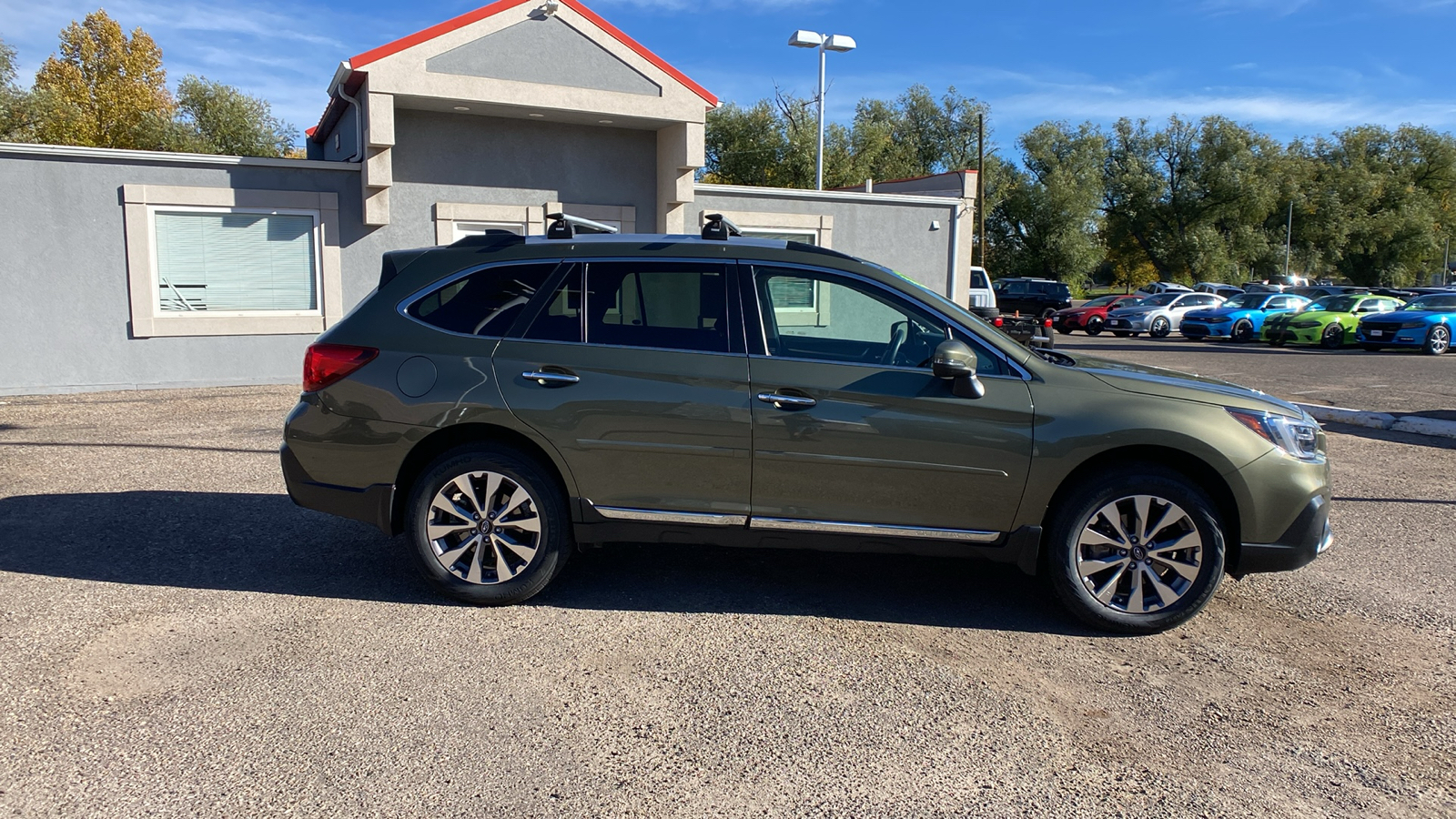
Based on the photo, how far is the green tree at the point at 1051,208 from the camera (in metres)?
52.1

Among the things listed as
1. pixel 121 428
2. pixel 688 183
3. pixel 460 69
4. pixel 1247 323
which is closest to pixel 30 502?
pixel 121 428

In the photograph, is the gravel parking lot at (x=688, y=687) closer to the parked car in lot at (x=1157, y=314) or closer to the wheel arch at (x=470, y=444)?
the wheel arch at (x=470, y=444)

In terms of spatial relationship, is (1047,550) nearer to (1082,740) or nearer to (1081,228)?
(1082,740)

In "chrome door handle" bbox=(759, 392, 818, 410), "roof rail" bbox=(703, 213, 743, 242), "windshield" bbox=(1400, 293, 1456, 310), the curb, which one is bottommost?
the curb

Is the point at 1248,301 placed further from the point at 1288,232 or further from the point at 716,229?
the point at 716,229

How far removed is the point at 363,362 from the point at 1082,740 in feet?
11.6

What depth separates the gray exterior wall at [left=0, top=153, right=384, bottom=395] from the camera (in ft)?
39.1

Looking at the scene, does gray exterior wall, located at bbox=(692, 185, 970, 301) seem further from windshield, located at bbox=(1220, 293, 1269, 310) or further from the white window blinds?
windshield, located at bbox=(1220, 293, 1269, 310)

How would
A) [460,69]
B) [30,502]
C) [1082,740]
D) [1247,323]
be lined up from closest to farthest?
[1082,740] < [30,502] < [460,69] < [1247,323]

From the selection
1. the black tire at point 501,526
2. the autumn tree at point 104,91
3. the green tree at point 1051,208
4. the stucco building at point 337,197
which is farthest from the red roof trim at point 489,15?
the green tree at point 1051,208

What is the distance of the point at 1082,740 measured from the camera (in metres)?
3.44

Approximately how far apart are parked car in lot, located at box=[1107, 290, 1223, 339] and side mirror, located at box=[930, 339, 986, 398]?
3040 cm

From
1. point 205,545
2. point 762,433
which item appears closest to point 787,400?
point 762,433

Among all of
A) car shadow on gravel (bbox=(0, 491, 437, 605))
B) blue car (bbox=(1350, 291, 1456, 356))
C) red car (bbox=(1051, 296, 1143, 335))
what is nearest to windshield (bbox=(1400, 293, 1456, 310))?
blue car (bbox=(1350, 291, 1456, 356))
